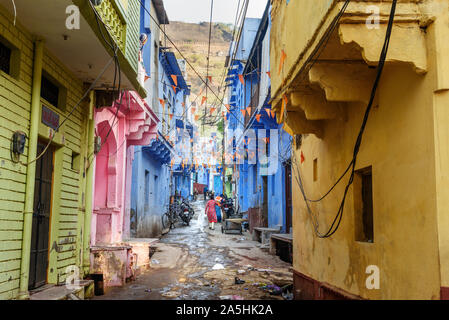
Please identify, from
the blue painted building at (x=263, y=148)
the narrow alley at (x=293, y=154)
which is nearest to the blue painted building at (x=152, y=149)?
the blue painted building at (x=263, y=148)

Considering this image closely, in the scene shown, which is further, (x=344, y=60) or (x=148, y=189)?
(x=148, y=189)

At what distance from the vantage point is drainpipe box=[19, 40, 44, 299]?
5.92m

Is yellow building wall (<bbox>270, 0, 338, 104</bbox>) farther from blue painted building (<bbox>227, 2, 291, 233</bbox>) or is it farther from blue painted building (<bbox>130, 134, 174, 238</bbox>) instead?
blue painted building (<bbox>130, 134, 174, 238</bbox>)

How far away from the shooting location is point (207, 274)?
10.9m

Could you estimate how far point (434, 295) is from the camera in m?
3.53

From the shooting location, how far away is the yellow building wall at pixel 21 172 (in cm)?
544

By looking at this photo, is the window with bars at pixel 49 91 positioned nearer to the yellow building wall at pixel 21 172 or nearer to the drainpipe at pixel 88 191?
the yellow building wall at pixel 21 172

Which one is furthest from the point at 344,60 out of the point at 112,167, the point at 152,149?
the point at 152,149

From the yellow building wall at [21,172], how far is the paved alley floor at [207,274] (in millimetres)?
1521

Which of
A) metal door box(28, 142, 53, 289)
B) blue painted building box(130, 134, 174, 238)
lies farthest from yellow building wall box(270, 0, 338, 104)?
blue painted building box(130, 134, 174, 238)

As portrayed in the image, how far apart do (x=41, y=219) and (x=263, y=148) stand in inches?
562

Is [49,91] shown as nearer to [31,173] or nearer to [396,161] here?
[31,173]
